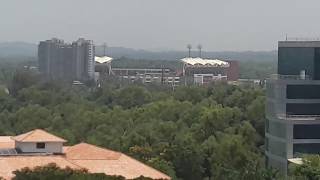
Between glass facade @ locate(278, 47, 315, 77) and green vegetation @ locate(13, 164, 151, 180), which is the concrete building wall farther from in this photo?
glass facade @ locate(278, 47, 315, 77)

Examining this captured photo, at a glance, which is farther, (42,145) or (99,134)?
(99,134)

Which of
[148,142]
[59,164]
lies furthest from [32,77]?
[59,164]

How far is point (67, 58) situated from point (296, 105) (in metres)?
121

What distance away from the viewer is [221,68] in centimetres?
14750

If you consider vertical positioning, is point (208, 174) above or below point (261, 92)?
below

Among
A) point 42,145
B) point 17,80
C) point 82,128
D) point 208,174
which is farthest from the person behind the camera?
point 17,80

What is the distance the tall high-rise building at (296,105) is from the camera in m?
37.3

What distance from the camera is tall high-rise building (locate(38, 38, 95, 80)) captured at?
150750 millimetres

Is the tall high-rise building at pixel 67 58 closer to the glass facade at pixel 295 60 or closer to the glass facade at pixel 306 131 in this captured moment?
the glass facade at pixel 295 60

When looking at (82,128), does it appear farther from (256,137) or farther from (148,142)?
(256,137)

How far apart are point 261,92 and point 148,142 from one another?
33.6 feet

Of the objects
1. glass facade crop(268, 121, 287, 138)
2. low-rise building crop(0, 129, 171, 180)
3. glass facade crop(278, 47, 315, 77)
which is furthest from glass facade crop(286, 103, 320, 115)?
low-rise building crop(0, 129, 171, 180)

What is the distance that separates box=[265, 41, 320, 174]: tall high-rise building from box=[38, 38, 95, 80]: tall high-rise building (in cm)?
10708

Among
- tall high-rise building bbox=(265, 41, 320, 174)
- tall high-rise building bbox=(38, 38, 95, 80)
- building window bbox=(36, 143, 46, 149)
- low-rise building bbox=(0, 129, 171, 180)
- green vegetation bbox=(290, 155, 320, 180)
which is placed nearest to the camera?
green vegetation bbox=(290, 155, 320, 180)
